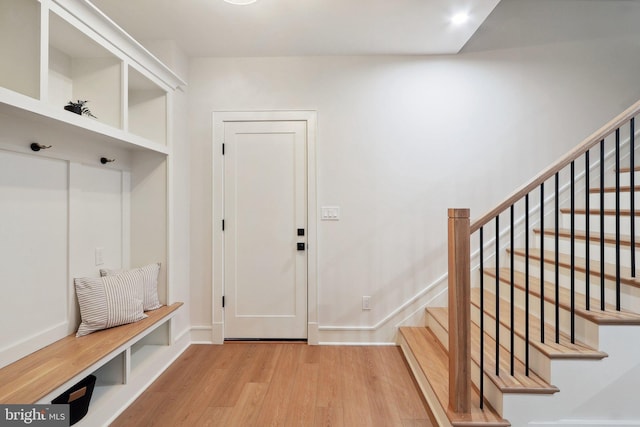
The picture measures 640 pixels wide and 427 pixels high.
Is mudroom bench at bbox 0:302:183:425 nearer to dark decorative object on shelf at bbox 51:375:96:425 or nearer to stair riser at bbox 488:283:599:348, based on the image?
dark decorative object on shelf at bbox 51:375:96:425

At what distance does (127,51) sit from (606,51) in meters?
4.02

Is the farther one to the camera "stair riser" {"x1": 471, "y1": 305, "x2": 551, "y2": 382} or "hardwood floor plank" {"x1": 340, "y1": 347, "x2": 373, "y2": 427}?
"hardwood floor plank" {"x1": 340, "y1": 347, "x2": 373, "y2": 427}

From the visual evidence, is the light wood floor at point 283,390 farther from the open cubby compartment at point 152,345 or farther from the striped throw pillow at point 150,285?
the striped throw pillow at point 150,285

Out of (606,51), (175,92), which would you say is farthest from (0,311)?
(606,51)

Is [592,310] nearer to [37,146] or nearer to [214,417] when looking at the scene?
[214,417]

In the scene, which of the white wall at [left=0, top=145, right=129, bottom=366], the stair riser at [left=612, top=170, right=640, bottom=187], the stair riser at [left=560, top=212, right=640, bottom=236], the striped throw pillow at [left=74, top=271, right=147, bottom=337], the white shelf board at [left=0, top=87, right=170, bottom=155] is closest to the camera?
the white shelf board at [left=0, top=87, right=170, bottom=155]

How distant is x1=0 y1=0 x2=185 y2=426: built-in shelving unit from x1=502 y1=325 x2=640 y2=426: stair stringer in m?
2.32

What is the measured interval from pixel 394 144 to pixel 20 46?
2.55m

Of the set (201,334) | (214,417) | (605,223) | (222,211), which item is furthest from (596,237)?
(201,334)

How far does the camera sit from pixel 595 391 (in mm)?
1629

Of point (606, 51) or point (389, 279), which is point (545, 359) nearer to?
point (389, 279)

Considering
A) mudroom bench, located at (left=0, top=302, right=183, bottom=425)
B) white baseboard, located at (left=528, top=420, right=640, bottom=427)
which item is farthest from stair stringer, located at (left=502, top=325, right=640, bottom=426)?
mudroom bench, located at (left=0, top=302, right=183, bottom=425)

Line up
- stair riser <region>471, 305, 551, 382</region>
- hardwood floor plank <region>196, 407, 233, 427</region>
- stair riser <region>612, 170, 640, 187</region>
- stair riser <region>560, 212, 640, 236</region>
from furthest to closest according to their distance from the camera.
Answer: stair riser <region>612, 170, 640, 187</region>, stair riser <region>560, 212, 640, 236</region>, hardwood floor plank <region>196, 407, 233, 427</region>, stair riser <region>471, 305, 551, 382</region>

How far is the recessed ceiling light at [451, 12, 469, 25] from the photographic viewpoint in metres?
2.24
